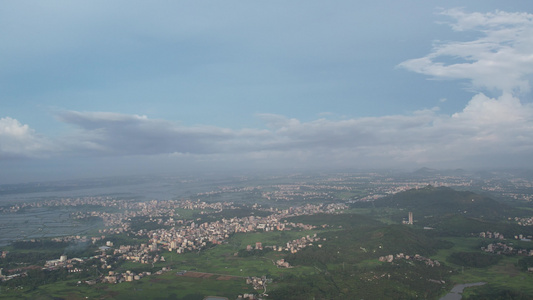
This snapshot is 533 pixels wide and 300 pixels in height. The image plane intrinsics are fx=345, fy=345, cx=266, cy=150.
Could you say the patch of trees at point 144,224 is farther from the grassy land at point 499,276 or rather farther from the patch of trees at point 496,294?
the patch of trees at point 496,294

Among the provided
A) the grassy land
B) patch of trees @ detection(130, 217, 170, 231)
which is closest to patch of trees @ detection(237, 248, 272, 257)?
the grassy land

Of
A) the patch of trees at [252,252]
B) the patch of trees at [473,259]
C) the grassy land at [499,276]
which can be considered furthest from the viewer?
the patch of trees at [252,252]

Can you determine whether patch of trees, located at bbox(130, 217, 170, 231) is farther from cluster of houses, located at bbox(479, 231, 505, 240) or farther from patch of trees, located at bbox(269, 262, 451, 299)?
cluster of houses, located at bbox(479, 231, 505, 240)

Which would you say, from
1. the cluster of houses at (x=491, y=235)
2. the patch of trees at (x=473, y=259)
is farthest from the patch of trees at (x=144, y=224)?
the cluster of houses at (x=491, y=235)

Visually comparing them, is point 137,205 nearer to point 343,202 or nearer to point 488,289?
point 343,202

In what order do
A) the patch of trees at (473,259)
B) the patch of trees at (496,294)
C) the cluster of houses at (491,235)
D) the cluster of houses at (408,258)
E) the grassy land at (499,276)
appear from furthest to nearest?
the cluster of houses at (491,235) → the cluster of houses at (408,258) → the patch of trees at (473,259) → the grassy land at (499,276) → the patch of trees at (496,294)
